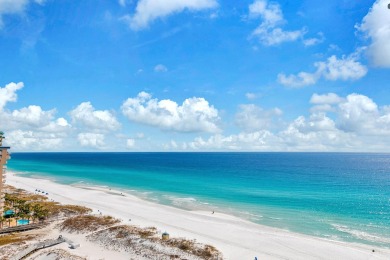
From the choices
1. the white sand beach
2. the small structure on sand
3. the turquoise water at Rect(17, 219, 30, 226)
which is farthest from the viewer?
the turquoise water at Rect(17, 219, 30, 226)

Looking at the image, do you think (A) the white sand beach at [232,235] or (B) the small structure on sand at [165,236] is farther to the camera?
(B) the small structure on sand at [165,236]

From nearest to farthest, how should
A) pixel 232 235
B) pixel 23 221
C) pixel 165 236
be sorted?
pixel 165 236 → pixel 232 235 → pixel 23 221

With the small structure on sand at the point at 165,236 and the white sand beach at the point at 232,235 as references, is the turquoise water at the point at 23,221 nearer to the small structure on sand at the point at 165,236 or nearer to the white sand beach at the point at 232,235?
the white sand beach at the point at 232,235

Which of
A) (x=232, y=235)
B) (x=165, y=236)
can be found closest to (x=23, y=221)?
(x=165, y=236)

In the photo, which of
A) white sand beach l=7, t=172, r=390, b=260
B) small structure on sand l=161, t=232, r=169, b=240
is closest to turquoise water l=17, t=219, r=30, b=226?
white sand beach l=7, t=172, r=390, b=260

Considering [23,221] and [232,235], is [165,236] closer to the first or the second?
[232,235]

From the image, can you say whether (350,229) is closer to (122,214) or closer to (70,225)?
(122,214)

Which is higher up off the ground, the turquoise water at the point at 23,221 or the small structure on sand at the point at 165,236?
the small structure on sand at the point at 165,236

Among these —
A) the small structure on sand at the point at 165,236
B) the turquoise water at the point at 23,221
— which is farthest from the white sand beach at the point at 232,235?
the turquoise water at the point at 23,221

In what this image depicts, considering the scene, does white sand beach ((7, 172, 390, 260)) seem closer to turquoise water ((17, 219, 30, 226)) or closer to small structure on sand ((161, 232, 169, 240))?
small structure on sand ((161, 232, 169, 240))
